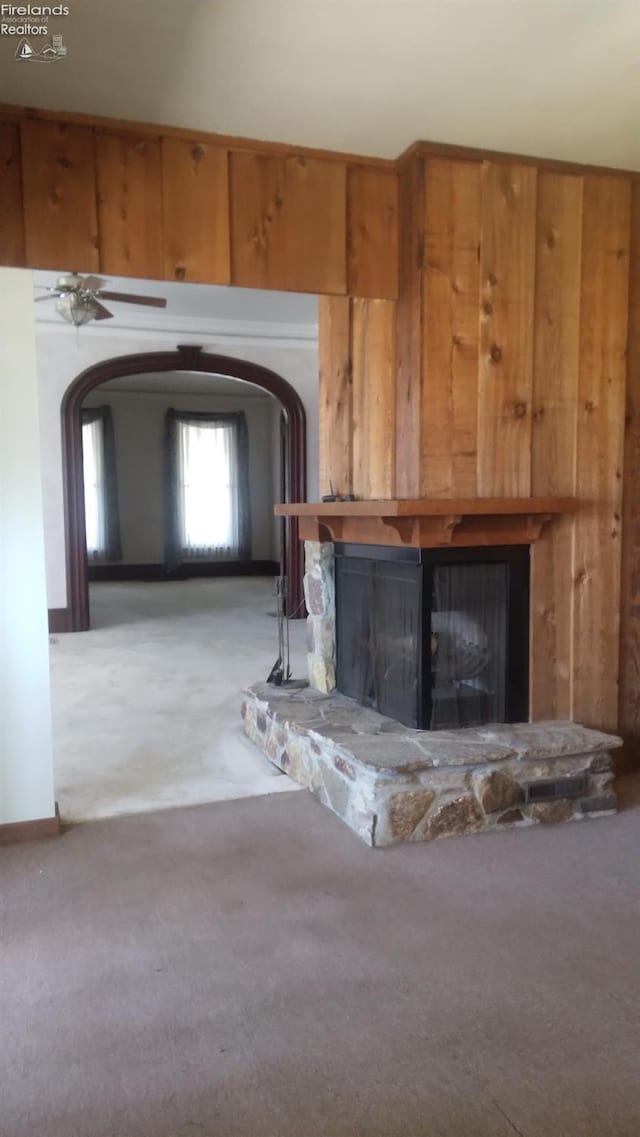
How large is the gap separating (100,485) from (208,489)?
5.32 feet

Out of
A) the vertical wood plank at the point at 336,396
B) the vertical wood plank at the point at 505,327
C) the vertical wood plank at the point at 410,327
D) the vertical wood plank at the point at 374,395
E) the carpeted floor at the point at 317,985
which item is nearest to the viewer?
the carpeted floor at the point at 317,985

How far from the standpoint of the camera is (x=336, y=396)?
11.8 ft

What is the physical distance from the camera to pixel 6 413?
8.50 feet

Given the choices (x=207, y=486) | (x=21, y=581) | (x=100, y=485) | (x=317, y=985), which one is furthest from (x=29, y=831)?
(x=207, y=486)

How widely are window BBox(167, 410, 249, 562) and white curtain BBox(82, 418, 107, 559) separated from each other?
0.96 metres

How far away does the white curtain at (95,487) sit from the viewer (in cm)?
1118

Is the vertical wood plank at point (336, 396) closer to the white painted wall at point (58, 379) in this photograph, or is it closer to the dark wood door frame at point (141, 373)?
the dark wood door frame at point (141, 373)

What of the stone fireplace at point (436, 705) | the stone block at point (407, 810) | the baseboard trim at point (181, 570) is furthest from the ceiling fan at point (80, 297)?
the baseboard trim at point (181, 570)

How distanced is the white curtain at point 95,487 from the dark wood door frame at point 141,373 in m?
4.04

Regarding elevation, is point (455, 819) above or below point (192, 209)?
below

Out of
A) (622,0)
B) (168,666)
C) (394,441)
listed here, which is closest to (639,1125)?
(394,441)

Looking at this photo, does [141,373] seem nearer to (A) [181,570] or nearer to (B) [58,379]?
(B) [58,379]

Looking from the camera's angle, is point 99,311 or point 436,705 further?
point 99,311

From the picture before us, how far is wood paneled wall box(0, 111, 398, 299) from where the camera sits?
2.60m
